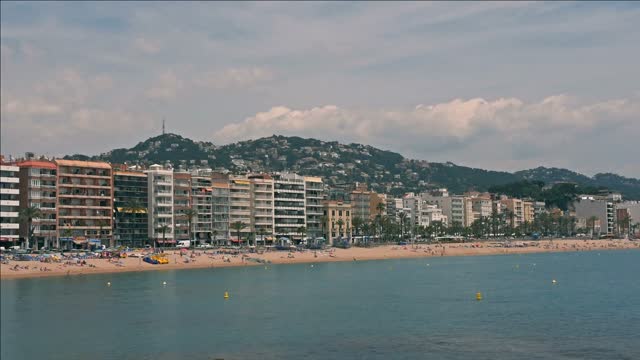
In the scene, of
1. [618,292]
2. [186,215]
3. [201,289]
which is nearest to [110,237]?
[186,215]

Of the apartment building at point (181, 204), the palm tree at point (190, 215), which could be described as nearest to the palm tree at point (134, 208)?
the palm tree at point (190, 215)

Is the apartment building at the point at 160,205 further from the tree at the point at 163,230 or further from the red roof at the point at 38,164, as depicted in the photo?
the red roof at the point at 38,164

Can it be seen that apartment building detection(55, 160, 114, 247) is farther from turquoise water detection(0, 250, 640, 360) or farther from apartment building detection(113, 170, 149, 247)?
turquoise water detection(0, 250, 640, 360)

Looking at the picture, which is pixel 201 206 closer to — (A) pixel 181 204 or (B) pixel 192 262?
(A) pixel 181 204

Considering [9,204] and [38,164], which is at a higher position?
[38,164]

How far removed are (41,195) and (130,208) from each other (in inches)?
801

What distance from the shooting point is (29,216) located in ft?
490

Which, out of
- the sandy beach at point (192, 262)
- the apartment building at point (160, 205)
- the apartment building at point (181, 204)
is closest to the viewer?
the sandy beach at point (192, 262)

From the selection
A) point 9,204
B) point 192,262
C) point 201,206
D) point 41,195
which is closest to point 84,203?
point 41,195

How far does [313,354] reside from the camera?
5422 centimetres

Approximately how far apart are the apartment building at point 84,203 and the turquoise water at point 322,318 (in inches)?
1755

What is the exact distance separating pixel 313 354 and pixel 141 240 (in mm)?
129663

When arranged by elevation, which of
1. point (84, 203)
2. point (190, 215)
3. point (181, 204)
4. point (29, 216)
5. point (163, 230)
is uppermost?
point (181, 204)

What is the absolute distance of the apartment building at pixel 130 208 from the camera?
173 m
